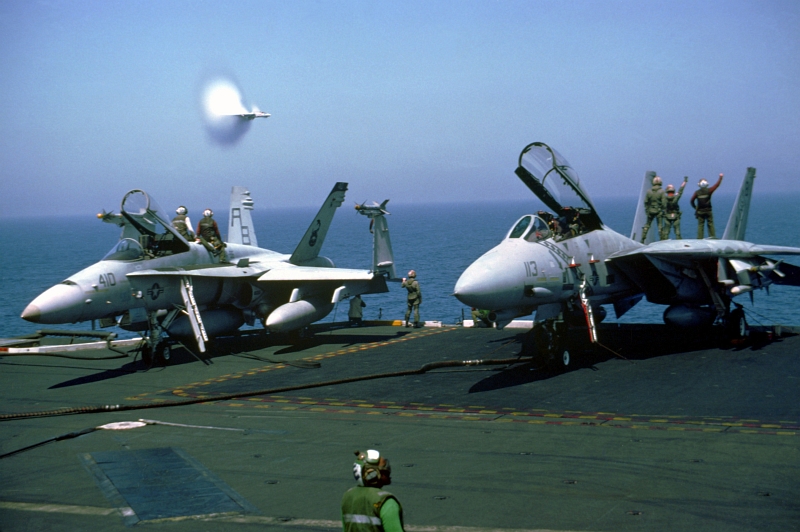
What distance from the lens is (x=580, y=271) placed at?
62.0 ft

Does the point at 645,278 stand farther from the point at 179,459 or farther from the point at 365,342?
the point at 179,459

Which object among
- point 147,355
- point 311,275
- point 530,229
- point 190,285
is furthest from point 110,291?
point 530,229

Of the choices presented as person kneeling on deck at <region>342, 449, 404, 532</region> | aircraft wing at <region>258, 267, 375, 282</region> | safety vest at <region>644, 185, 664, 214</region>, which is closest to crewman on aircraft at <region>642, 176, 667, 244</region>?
safety vest at <region>644, 185, 664, 214</region>

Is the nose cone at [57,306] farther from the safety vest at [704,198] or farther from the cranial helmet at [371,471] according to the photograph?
the safety vest at [704,198]

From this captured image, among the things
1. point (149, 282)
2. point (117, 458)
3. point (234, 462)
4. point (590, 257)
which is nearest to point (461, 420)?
point (234, 462)

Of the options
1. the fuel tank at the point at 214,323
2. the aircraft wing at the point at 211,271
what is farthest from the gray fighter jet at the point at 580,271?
the fuel tank at the point at 214,323

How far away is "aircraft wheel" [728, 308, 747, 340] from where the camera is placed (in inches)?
837

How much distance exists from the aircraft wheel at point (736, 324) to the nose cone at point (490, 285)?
736 cm

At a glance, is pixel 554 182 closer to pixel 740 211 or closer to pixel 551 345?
pixel 551 345

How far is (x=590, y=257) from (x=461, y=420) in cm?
695

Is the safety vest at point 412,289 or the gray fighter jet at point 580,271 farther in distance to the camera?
the safety vest at point 412,289

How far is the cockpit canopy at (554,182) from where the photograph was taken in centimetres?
1916

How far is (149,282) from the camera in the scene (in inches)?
850

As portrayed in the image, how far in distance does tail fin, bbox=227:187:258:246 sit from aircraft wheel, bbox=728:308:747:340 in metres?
17.2
